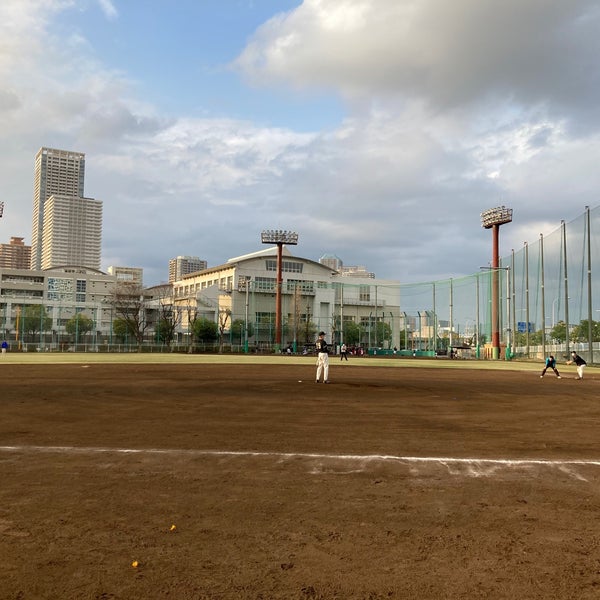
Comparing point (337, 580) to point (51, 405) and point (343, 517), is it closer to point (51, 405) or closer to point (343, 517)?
point (343, 517)

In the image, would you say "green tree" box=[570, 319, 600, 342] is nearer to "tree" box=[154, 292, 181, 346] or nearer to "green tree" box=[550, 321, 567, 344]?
"green tree" box=[550, 321, 567, 344]

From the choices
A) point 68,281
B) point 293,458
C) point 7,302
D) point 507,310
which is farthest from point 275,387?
point 68,281

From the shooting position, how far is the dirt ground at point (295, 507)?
158 inches

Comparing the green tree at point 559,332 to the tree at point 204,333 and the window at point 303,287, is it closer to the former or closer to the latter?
the tree at point 204,333

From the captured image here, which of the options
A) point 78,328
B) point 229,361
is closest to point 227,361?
point 229,361

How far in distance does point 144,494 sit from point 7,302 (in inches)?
4290

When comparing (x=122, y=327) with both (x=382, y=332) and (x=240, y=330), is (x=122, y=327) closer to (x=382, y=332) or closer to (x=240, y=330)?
(x=240, y=330)

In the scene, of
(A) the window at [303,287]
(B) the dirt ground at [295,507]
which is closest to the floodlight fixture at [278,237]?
(A) the window at [303,287]

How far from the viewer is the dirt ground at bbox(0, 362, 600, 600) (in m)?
4.01

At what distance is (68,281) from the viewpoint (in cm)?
13150

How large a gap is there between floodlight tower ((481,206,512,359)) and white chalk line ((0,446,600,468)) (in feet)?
198

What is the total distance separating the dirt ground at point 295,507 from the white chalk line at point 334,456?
1.7 inches

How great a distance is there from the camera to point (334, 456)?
320 inches

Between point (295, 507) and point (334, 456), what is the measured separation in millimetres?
2551
